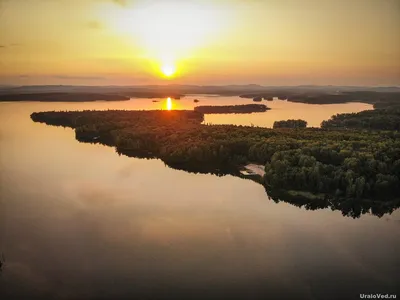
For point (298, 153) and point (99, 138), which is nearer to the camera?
point (298, 153)

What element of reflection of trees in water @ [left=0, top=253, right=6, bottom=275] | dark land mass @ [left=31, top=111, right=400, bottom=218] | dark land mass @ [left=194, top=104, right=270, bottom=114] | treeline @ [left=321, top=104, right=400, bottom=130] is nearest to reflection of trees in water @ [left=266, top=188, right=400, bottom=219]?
dark land mass @ [left=31, top=111, right=400, bottom=218]

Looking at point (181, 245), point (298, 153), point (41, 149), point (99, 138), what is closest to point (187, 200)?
point (181, 245)

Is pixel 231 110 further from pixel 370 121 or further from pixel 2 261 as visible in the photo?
pixel 2 261

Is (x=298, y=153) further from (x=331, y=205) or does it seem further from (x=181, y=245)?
(x=181, y=245)

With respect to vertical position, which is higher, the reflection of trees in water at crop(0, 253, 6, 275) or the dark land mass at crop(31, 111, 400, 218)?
the dark land mass at crop(31, 111, 400, 218)

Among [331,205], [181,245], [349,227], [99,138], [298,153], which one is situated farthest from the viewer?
[99,138]

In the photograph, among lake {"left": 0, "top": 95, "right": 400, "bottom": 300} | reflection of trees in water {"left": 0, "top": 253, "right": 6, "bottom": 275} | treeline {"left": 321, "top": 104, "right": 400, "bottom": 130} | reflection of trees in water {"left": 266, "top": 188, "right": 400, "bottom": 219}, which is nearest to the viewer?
lake {"left": 0, "top": 95, "right": 400, "bottom": 300}

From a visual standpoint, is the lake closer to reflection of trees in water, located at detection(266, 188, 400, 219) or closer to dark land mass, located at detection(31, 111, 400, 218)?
reflection of trees in water, located at detection(266, 188, 400, 219)
